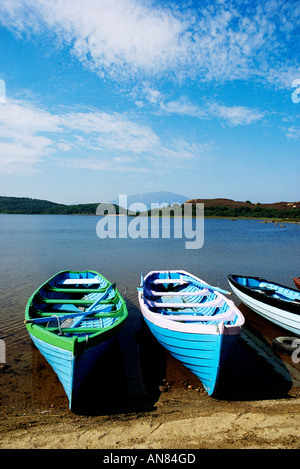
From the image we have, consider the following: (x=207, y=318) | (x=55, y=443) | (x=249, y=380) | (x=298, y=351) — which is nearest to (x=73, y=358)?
(x=55, y=443)

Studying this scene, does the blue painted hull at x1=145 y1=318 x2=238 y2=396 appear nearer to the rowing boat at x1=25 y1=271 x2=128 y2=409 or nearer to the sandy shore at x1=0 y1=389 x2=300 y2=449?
the sandy shore at x1=0 y1=389 x2=300 y2=449

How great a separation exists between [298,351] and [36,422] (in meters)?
8.50

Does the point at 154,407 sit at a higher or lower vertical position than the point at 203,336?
lower

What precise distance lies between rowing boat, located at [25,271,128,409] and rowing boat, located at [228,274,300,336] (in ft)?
20.3

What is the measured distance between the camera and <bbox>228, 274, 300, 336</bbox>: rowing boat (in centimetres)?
1043

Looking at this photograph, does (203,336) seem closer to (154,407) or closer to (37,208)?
(154,407)

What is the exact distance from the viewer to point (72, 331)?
25.0 ft

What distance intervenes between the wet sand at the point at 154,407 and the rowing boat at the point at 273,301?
5.40 ft

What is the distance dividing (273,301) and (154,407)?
6.71m

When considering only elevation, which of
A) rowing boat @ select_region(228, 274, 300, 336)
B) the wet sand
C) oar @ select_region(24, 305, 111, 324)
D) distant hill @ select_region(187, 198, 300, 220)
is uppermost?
distant hill @ select_region(187, 198, 300, 220)

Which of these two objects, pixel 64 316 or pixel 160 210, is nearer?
pixel 64 316

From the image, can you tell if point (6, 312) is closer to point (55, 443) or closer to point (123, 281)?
point (123, 281)

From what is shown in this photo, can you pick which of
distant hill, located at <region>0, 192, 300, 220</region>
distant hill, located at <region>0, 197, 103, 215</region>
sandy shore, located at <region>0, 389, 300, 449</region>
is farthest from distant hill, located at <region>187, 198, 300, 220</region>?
sandy shore, located at <region>0, 389, 300, 449</region>

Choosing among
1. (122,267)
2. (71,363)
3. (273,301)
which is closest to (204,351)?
(71,363)
